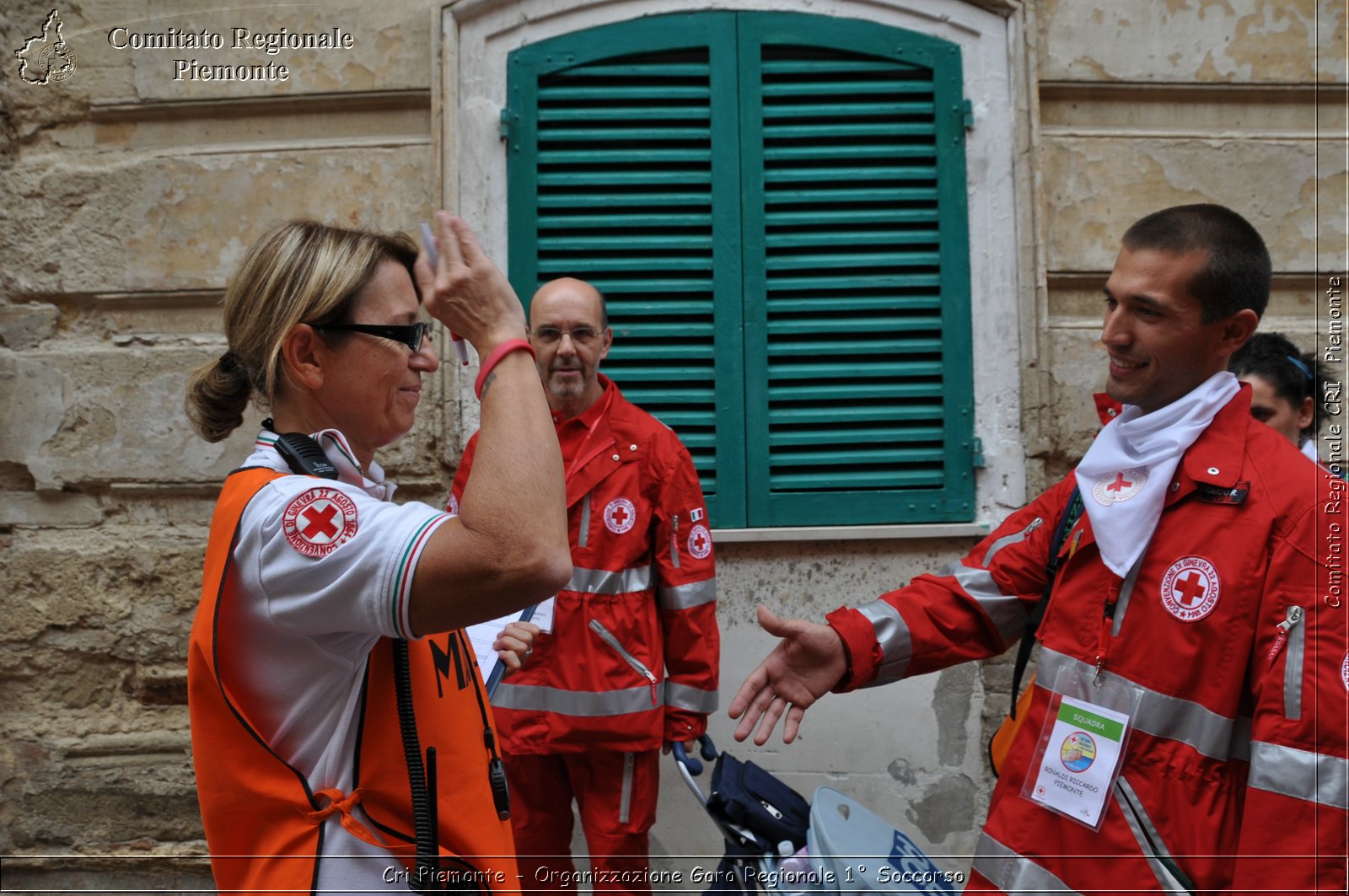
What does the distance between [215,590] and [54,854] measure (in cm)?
337

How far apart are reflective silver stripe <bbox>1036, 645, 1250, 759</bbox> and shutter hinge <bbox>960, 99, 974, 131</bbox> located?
2.82 meters

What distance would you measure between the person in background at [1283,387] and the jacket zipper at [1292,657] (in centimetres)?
173

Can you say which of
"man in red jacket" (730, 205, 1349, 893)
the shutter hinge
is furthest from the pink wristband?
the shutter hinge

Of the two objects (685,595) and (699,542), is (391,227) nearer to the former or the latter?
(699,542)

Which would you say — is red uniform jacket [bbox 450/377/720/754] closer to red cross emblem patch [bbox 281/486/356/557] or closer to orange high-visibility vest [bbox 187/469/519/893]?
orange high-visibility vest [bbox 187/469/519/893]

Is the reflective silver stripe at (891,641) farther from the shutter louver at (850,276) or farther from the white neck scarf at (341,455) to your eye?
the shutter louver at (850,276)

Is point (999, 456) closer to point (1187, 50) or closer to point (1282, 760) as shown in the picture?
point (1187, 50)

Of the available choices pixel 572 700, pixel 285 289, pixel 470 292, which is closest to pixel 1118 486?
pixel 470 292

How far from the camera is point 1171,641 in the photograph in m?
2.05

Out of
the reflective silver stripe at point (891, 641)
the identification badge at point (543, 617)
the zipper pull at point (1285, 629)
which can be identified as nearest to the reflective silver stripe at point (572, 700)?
the identification badge at point (543, 617)

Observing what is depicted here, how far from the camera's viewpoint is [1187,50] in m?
4.26

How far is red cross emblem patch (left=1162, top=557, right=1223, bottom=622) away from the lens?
2021 millimetres

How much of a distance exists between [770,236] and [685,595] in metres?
1.55

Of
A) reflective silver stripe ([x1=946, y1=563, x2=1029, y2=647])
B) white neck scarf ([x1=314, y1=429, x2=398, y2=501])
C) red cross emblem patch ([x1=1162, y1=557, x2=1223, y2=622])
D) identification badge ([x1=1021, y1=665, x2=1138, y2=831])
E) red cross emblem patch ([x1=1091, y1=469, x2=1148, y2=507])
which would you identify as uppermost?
white neck scarf ([x1=314, y1=429, x2=398, y2=501])
